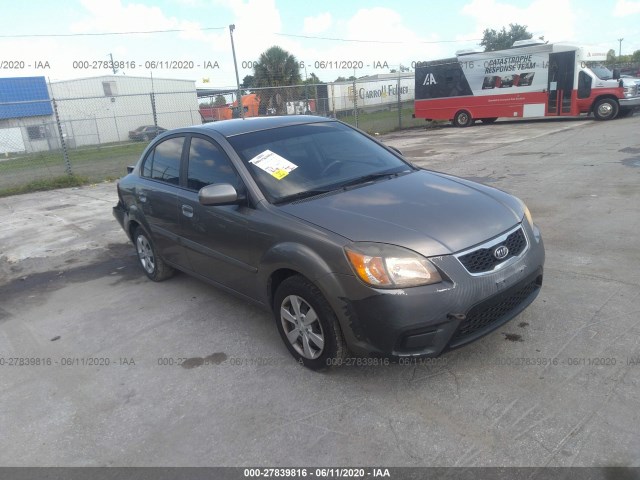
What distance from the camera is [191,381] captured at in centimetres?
335

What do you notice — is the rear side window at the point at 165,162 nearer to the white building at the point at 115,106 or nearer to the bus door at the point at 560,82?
the bus door at the point at 560,82

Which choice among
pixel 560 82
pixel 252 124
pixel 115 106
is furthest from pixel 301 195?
pixel 115 106

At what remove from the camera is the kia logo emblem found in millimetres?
2959

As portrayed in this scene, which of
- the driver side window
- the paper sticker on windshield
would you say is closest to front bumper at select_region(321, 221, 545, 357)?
the paper sticker on windshield

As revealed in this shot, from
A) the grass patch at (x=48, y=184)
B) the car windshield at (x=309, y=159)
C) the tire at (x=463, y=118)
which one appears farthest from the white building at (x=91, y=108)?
the car windshield at (x=309, y=159)

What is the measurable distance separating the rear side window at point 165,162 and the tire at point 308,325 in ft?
5.89

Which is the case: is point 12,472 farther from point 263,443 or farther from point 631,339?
point 631,339

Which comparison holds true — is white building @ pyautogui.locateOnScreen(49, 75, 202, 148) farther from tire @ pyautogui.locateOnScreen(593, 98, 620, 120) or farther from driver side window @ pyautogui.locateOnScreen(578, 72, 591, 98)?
tire @ pyautogui.locateOnScreen(593, 98, 620, 120)

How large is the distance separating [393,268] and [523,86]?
63.4 ft

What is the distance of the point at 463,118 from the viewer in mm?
21375

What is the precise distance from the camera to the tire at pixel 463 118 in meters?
21.2

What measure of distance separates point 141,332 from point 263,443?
6.25 ft

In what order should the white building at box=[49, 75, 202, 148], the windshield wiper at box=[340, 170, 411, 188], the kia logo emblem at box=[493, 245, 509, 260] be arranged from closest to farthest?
the kia logo emblem at box=[493, 245, 509, 260] → the windshield wiper at box=[340, 170, 411, 188] → the white building at box=[49, 75, 202, 148]

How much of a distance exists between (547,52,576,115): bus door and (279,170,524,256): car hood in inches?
686
